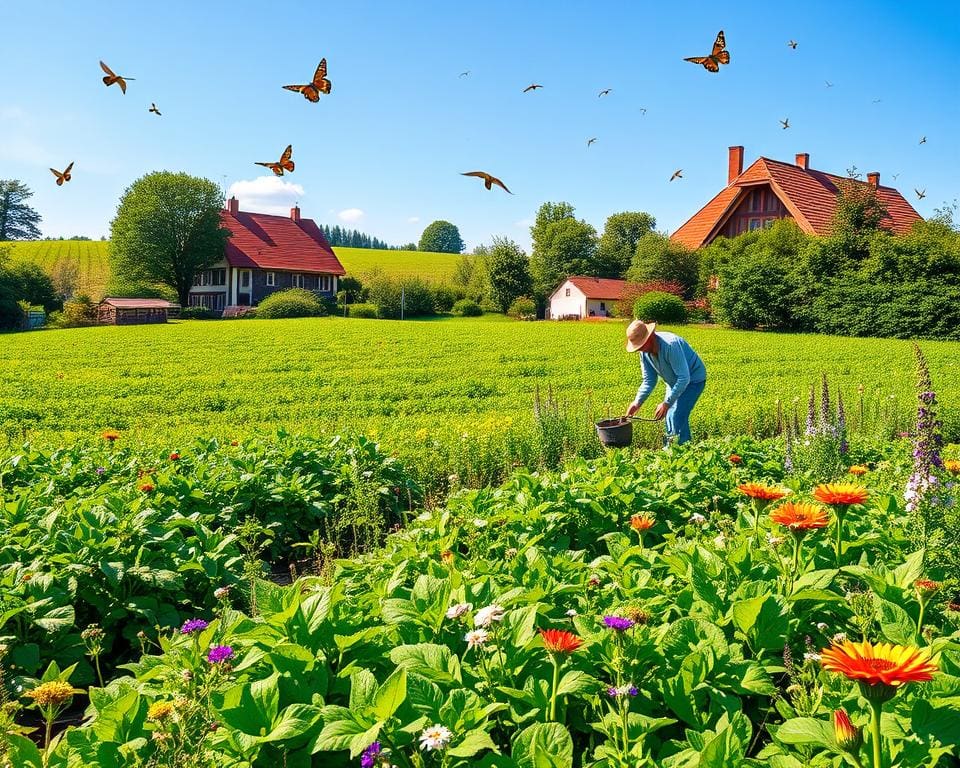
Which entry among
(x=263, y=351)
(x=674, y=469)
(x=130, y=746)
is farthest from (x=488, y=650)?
(x=263, y=351)

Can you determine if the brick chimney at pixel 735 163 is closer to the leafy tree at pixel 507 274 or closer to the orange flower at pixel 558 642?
the leafy tree at pixel 507 274

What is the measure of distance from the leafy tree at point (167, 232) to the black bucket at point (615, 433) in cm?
4947

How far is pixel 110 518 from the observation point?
367cm

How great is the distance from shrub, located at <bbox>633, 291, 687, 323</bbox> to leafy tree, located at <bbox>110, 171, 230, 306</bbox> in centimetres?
3017

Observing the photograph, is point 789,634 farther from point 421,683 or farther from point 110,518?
point 110,518

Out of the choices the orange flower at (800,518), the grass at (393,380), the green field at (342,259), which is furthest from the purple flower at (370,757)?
the green field at (342,259)

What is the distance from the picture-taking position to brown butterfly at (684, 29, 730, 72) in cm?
649

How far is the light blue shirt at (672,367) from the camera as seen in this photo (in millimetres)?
6680

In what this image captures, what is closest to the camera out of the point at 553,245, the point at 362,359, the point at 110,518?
the point at 110,518

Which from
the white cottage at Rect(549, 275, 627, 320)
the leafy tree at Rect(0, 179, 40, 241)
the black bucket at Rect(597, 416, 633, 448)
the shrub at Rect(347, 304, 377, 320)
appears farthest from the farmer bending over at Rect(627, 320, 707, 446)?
the leafy tree at Rect(0, 179, 40, 241)

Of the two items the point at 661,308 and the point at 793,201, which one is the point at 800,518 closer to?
the point at 661,308

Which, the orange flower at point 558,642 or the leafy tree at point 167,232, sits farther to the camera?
the leafy tree at point 167,232

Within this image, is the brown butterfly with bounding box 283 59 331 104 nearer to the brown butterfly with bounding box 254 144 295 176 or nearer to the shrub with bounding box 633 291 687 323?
the brown butterfly with bounding box 254 144 295 176

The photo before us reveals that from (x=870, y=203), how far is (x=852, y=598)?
36.0 metres
